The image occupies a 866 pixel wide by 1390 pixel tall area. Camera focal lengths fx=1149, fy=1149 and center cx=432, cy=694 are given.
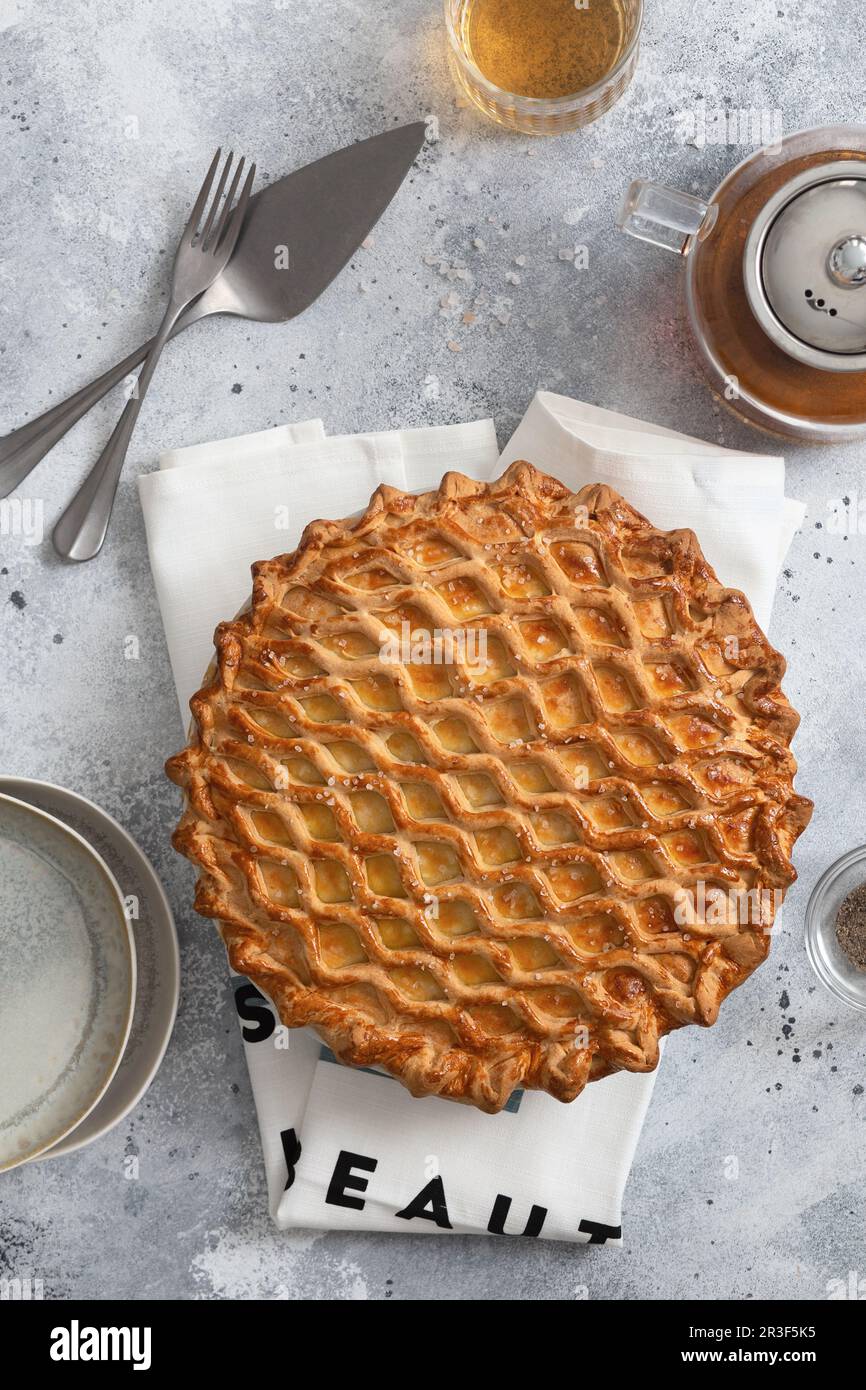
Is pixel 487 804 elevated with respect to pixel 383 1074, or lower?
elevated

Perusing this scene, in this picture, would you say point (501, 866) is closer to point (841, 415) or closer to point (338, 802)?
point (338, 802)

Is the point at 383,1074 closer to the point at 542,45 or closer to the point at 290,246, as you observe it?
the point at 290,246

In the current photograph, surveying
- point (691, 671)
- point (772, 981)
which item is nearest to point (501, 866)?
point (691, 671)
